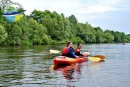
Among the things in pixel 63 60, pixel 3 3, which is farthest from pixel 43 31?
pixel 63 60

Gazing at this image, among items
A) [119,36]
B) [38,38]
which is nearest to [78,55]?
[38,38]

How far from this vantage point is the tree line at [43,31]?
7339 centimetres

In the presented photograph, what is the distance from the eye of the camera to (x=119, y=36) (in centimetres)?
16762

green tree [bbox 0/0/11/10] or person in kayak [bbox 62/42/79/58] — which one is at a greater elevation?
green tree [bbox 0/0/11/10]

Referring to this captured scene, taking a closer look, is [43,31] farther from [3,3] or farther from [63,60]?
[63,60]

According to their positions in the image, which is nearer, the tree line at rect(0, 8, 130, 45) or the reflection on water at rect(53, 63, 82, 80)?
the reflection on water at rect(53, 63, 82, 80)

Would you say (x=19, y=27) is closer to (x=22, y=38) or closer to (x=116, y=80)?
(x=22, y=38)

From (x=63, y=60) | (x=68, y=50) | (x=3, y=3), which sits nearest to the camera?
(x=63, y=60)

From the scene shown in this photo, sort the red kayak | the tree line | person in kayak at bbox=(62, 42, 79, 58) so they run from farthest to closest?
the tree line → person in kayak at bbox=(62, 42, 79, 58) → the red kayak

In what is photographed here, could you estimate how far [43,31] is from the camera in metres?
87.8

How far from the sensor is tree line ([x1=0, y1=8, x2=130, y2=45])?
7339 cm

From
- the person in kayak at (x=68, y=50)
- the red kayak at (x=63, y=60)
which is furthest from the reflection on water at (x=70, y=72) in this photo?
the person in kayak at (x=68, y=50)

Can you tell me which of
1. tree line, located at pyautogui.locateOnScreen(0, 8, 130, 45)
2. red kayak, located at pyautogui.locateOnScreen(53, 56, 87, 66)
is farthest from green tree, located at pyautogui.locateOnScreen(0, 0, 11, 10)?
red kayak, located at pyautogui.locateOnScreen(53, 56, 87, 66)

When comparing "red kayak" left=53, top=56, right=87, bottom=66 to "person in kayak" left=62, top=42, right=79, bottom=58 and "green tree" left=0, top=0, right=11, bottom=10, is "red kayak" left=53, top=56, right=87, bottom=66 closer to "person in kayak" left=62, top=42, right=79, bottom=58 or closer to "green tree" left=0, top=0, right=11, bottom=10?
"person in kayak" left=62, top=42, right=79, bottom=58
